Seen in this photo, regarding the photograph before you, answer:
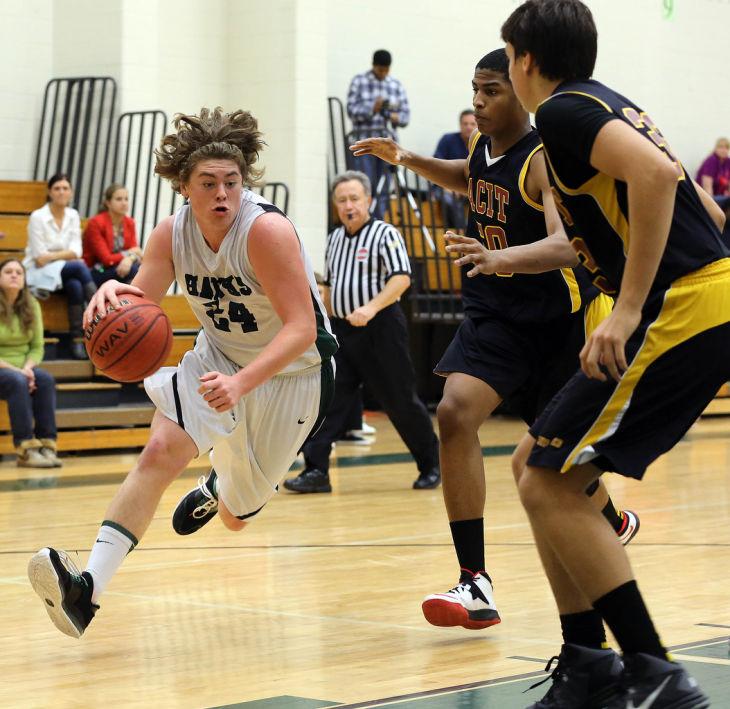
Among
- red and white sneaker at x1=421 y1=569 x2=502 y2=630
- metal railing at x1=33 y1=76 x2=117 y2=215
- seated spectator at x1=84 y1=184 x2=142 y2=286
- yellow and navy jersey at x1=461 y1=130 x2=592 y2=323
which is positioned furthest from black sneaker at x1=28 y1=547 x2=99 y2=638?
metal railing at x1=33 y1=76 x2=117 y2=215

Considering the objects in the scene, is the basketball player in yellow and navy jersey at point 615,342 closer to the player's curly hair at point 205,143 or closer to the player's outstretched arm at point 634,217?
the player's outstretched arm at point 634,217

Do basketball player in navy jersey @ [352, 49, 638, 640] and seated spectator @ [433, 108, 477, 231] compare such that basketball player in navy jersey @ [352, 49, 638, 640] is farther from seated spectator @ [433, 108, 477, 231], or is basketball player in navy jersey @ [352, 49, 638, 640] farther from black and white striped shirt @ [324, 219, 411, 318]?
seated spectator @ [433, 108, 477, 231]

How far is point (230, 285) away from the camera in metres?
4.35

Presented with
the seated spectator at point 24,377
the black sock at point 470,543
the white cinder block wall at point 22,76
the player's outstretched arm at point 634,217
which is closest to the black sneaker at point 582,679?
the player's outstretched arm at point 634,217

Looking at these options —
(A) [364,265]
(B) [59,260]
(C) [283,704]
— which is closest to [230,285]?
(C) [283,704]

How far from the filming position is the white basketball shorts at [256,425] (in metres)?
4.54

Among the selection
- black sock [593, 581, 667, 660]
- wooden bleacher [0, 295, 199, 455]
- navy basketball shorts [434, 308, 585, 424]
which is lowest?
wooden bleacher [0, 295, 199, 455]

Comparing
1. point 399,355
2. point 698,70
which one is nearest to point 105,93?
point 399,355

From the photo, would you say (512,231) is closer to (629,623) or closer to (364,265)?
(629,623)

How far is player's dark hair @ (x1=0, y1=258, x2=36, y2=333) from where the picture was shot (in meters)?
9.62

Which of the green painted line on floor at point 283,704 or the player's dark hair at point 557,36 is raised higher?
the player's dark hair at point 557,36

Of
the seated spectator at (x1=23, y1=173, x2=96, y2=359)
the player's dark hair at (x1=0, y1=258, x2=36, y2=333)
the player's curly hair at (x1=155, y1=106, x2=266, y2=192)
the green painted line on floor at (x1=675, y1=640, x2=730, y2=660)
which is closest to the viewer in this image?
the green painted line on floor at (x1=675, y1=640, x2=730, y2=660)

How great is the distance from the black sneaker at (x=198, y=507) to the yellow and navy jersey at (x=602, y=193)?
89.7 inches

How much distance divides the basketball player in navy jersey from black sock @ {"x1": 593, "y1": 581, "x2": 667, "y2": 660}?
1.29m
